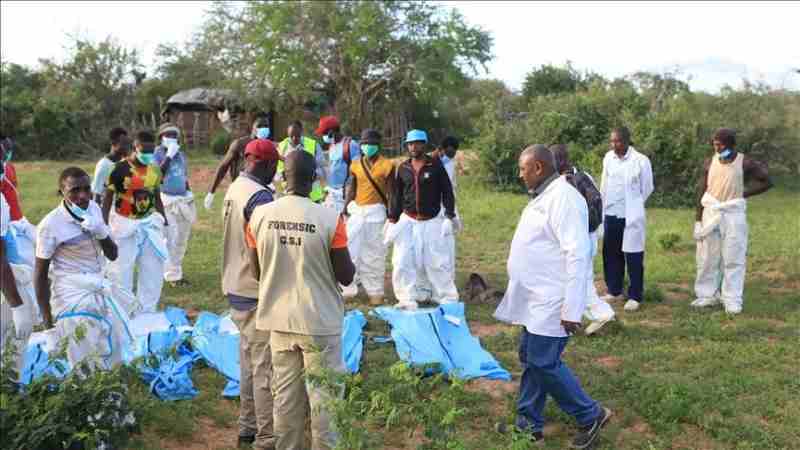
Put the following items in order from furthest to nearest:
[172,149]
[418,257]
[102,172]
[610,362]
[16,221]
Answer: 1. [172,149]
2. [418,257]
3. [102,172]
4. [16,221]
5. [610,362]

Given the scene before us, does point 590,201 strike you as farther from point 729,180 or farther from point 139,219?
point 139,219

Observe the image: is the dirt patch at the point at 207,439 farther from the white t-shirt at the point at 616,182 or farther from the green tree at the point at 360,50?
the green tree at the point at 360,50

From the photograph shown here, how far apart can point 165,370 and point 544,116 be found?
14466 mm

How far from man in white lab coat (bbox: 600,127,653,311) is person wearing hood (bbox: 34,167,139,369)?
535cm

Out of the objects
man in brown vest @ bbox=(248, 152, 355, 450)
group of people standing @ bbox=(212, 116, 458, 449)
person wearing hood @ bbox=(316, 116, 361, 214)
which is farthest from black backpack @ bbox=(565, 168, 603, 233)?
man in brown vest @ bbox=(248, 152, 355, 450)

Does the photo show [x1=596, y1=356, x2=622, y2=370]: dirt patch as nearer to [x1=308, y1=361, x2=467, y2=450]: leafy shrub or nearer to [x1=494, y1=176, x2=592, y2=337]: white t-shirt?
[x1=494, y1=176, x2=592, y2=337]: white t-shirt

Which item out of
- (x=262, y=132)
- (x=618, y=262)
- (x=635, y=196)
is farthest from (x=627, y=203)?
(x=262, y=132)

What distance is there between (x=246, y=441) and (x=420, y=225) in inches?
145

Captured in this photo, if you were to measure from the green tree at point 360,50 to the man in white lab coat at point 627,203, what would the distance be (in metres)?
16.2

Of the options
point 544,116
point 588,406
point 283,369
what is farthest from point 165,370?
point 544,116

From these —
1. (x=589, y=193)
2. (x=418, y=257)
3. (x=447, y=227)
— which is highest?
(x=589, y=193)

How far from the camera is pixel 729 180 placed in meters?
7.91

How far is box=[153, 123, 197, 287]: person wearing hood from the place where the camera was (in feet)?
29.5

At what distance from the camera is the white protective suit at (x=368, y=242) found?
8547mm
